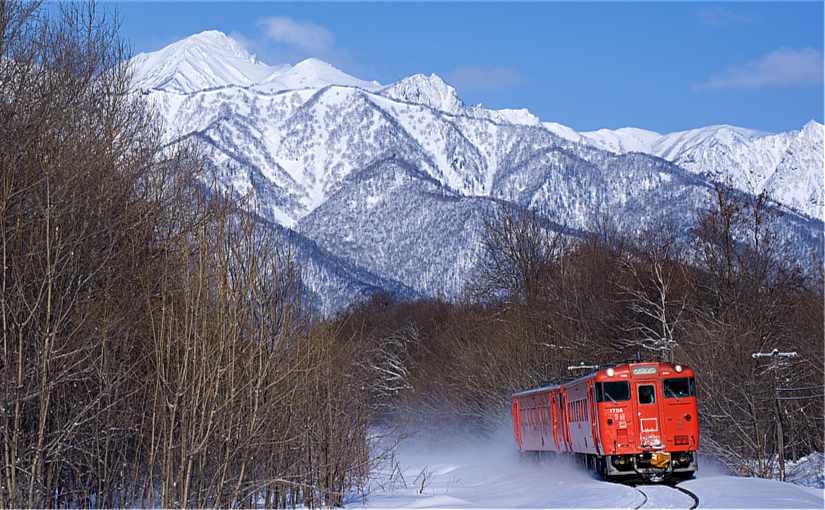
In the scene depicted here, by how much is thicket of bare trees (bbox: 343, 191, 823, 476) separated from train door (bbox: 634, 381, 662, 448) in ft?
6.79

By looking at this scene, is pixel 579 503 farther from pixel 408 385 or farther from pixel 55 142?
pixel 408 385

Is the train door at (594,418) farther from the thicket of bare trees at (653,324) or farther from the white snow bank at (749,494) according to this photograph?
the white snow bank at (749,494)

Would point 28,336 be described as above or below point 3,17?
below

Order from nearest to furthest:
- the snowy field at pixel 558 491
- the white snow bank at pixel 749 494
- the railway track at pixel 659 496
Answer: the white snow bank at pixel 749 494, the railway track at pixel 659 496, the snowy field at pixel 558 491

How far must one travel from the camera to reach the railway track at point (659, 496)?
19.3m

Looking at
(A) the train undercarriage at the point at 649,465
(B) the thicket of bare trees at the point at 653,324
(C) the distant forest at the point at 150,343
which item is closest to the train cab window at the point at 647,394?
(A) the train undercarriage at the point at 649,465

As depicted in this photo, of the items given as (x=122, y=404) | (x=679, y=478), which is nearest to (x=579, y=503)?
(x=679, y=478)

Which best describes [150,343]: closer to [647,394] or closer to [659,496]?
[659,496]

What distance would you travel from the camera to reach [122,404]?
1712 centimetres

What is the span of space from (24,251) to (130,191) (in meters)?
5.29

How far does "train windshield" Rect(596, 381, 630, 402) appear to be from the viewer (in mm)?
26250

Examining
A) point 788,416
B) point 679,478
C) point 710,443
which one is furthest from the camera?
point 788,416

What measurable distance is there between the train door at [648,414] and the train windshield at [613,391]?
27 cm

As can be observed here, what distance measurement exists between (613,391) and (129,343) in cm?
1315
